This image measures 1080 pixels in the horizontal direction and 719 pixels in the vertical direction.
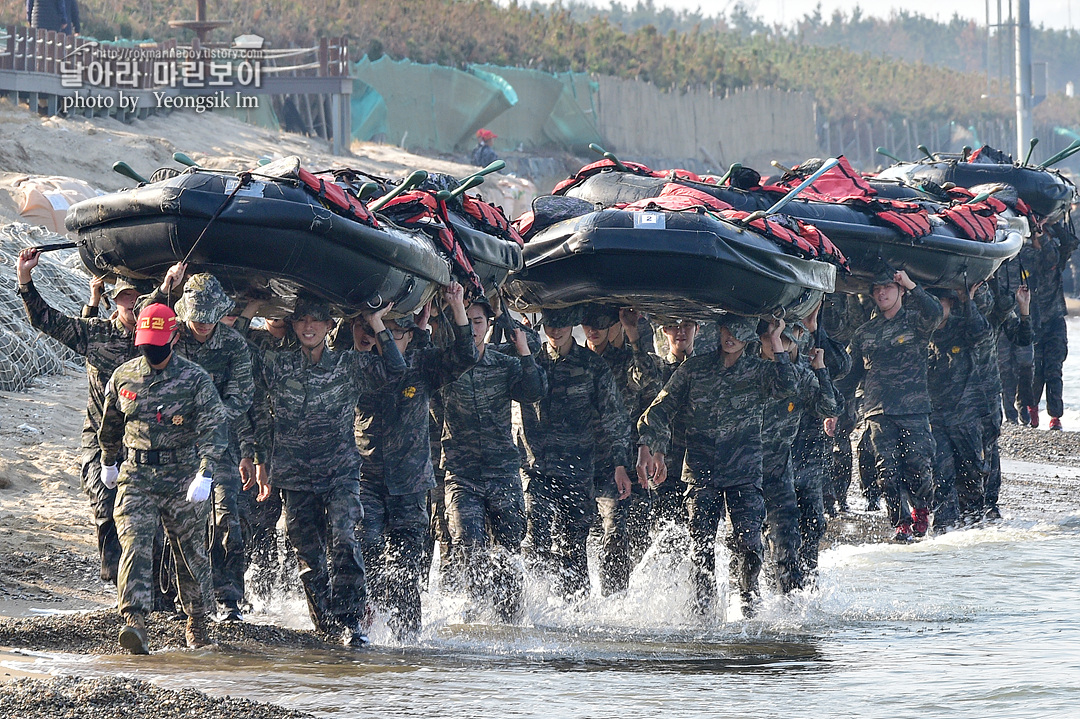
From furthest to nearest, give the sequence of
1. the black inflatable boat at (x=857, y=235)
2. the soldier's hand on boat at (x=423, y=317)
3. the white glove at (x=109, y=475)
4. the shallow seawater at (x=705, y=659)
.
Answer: the black inflatable boat at (x=857, y=235)
the soldier's hand on boat at (x=423, y=317)
the white glove at (x=109, y=475)
the shallow seawater at (x=705, y=659)

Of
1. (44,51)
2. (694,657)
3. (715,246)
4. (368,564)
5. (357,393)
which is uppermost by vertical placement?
(44,51)

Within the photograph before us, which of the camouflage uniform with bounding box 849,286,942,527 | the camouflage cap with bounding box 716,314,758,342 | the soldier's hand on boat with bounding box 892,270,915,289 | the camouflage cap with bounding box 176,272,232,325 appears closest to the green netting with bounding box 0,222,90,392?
the camouflage cap with bounding box 176,272,232,325

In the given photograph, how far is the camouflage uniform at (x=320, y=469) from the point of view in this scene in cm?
671

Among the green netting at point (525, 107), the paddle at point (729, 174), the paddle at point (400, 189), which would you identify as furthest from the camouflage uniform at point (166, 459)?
the green netting at point (525, 107)

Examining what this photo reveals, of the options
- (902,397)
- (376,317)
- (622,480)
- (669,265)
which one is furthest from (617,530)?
(902,397)

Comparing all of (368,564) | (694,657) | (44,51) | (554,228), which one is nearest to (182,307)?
(368,564)

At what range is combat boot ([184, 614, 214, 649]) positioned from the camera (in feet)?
20.6

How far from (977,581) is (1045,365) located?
6999mm

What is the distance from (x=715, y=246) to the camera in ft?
23.9

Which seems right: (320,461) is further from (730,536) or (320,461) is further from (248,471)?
(730,536)

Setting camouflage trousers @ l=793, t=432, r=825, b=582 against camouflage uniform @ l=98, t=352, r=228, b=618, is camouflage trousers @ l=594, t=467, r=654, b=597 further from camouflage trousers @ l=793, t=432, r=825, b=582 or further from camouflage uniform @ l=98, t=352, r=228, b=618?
camouflage uniform @ l=98, t=352, r=228, b=618

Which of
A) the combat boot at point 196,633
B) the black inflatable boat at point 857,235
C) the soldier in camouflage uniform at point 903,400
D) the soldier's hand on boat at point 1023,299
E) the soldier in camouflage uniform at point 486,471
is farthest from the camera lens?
the soldier's hand on boat at point 1023,299

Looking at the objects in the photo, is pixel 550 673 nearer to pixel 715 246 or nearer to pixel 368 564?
pixel 368 564

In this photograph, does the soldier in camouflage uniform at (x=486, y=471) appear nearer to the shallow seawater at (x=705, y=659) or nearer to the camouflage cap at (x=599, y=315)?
the shallow seawater at (x=705, y=659)
